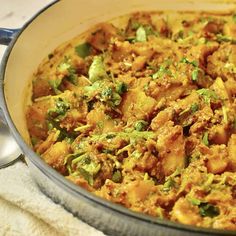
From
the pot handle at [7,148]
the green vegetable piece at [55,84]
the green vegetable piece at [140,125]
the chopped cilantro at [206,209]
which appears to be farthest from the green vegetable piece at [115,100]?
the chopped cilantro at [206,209]

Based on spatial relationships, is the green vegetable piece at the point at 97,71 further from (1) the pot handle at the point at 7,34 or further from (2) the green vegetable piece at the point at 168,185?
(2) the green vegetable piece at the point at 168,185

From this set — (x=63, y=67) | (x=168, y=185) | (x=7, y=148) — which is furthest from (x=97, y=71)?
(x=168, y=185)

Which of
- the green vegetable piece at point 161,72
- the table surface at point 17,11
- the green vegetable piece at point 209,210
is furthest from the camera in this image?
the table surface at point 17,11

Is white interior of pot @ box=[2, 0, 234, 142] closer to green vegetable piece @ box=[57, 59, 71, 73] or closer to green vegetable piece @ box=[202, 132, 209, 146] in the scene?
green vegetable piece @ box=[57, 59, 71, 73]

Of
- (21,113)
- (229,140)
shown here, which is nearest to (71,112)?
(21,113)

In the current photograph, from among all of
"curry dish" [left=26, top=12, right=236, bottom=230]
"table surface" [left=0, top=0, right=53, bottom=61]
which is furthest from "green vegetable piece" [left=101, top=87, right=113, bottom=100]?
"table surface" [left=0, top=0, right=53, bottom=61]

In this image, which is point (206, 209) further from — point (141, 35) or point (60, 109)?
point (141, 35)

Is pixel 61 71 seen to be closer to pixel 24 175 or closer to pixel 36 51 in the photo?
pixel 36 51
